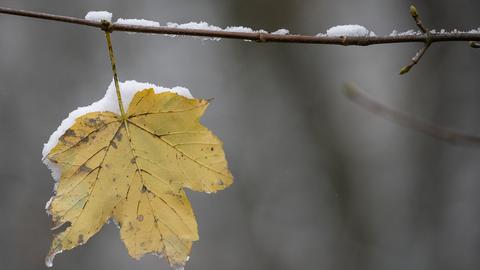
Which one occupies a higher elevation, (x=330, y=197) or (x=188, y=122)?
(x=188, y=122)

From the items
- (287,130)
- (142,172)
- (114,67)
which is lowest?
(287,130)

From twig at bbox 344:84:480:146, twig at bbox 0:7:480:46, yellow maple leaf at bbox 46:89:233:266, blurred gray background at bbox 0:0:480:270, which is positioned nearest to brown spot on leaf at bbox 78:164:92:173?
yellow maple leaf at bbox 46:89:233:266

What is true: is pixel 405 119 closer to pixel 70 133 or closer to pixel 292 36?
pixel 292 36

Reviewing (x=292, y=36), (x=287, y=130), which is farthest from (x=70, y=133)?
(x=287, y=130)

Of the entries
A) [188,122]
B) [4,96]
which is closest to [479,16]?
[188,122]

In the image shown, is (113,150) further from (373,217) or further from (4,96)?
(4,96)

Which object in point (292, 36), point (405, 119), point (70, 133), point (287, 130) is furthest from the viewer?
point (287, 130)
